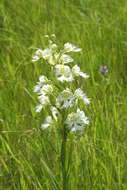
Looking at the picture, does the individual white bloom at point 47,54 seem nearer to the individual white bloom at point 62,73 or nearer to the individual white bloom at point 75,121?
the individual white bloom at point 62,73

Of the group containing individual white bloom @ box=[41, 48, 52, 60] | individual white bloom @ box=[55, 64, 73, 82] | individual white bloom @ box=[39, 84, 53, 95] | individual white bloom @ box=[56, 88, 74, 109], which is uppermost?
individual white bloom @ box=[41, 48, 52, 60]

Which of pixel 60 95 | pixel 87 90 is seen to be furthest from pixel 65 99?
pixel 87 90

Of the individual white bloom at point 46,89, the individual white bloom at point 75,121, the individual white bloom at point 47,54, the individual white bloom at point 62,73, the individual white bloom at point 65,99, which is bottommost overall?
the individual white bloom at point 75,121

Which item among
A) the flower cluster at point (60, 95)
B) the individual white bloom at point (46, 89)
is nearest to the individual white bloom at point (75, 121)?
the flower cluster at point (60, 95)

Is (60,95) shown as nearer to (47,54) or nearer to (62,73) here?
(62,73)

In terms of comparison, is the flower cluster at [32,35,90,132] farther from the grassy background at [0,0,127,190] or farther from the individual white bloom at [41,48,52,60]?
the grassy background at [0,0,127,190]

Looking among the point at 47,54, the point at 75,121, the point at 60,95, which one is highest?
the point at 47,54

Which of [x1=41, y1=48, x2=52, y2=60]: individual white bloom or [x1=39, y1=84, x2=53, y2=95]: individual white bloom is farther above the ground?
[x1=41, y1=48, x2=52, y2=60]: individual white bloom

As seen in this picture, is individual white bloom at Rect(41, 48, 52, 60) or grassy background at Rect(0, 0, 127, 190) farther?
grassy background at Rect(0, 0, 127, 190)

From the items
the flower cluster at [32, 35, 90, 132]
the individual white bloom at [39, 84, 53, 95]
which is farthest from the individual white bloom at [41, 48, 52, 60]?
the individual white bloom at [39, 84, 53, 95]
